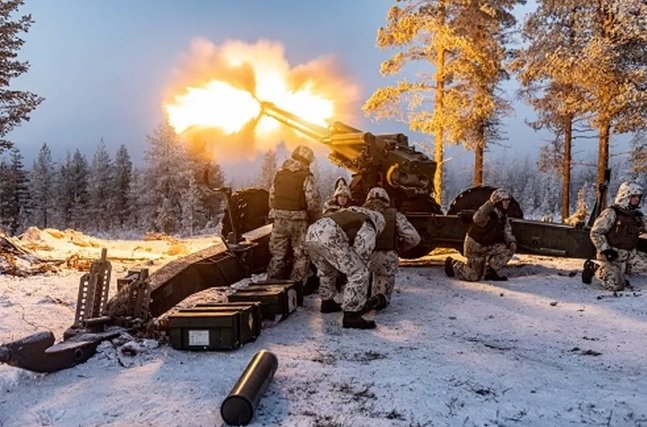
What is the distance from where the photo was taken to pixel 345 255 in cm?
705

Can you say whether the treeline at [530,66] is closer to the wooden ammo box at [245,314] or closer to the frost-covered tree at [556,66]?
the frost-covered tree at [556,66]

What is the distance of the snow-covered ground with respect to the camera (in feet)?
13.6

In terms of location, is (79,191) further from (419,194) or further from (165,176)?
(419,194)

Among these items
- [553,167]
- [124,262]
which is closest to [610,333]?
[124,262]

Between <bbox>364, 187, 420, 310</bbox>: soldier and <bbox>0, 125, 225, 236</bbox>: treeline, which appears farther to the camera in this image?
<bbox>0, 125, 225, 236</bbox>: treeline

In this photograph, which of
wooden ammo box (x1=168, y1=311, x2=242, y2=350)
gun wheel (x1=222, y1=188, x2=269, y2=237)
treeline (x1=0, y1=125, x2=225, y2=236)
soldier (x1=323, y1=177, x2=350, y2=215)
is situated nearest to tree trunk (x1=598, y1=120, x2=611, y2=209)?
gun wheel (x1=222, y1=188, x2=269, y2=237)

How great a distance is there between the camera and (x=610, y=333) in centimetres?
666

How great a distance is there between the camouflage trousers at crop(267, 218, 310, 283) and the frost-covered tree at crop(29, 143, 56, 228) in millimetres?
56409

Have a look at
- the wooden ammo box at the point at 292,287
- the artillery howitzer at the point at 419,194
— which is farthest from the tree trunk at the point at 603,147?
the wooden ammo box at the point at 292,287

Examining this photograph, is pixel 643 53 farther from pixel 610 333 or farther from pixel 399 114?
pixel 610 333

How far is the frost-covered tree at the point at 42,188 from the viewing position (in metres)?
61.2

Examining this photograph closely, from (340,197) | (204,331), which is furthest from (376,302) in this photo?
(204,331)

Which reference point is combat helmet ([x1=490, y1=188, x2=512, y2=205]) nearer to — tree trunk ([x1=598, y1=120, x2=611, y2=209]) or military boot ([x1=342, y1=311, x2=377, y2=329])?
military boot ([x1=342, y1=311, x2=377, y2=329])

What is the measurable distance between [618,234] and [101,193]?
5476 cm
